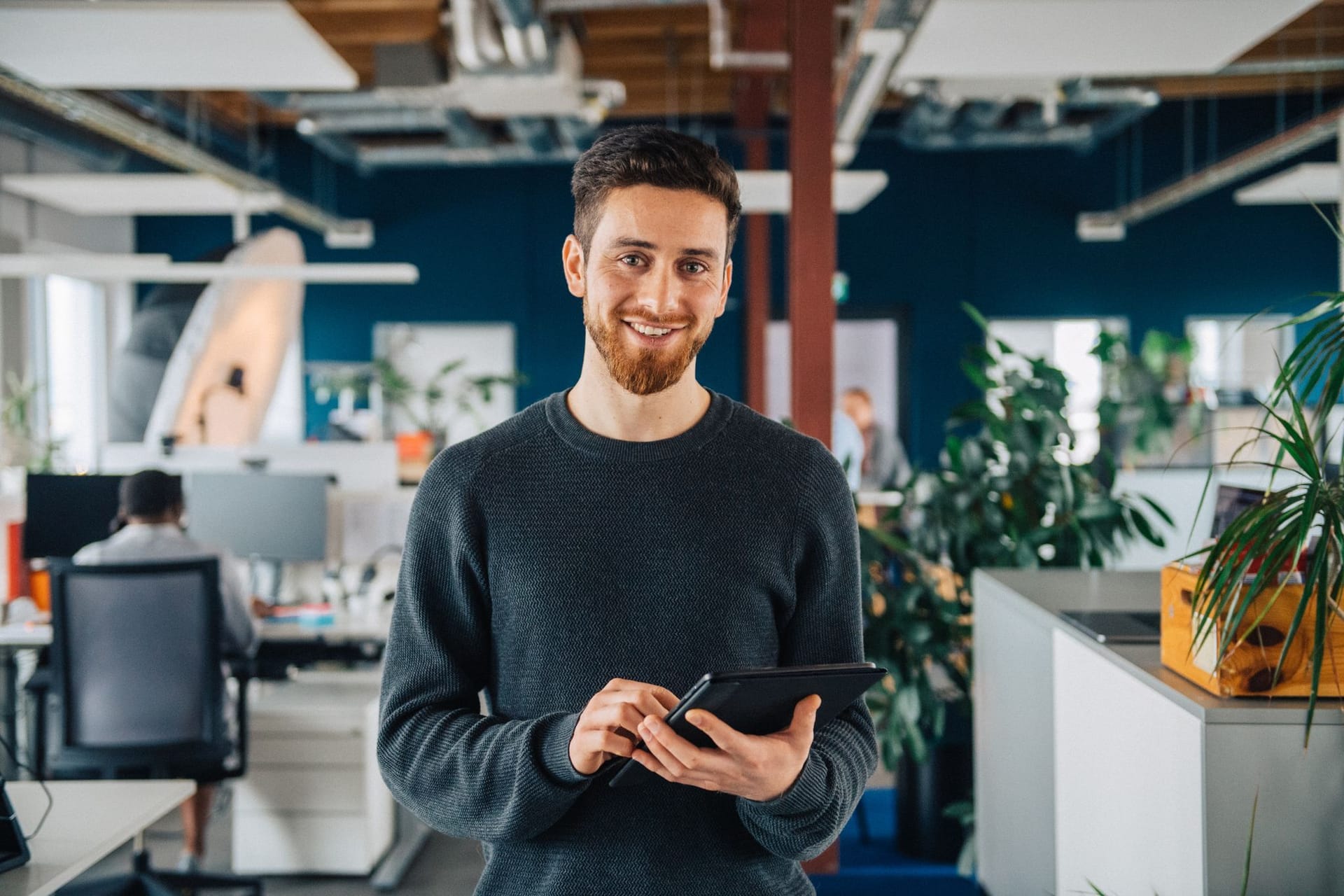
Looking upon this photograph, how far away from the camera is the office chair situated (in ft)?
10.6

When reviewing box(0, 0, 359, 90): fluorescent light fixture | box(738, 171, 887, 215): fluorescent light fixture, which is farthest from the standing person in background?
box(0, 0, 359, 90): fluorescent light fixture

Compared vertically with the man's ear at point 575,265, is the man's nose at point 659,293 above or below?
below

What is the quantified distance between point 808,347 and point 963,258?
6144mm

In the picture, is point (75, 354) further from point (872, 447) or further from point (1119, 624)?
point (1119, 624)

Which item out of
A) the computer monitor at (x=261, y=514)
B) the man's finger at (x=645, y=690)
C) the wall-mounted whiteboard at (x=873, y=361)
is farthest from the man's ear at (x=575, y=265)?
the wall-mounted whiteboard at (x=873, y=361)

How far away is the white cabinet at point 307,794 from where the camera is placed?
12.1 feet

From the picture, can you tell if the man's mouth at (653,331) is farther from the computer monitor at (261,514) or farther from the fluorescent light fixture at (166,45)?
→ the computer monitor at (261,514)

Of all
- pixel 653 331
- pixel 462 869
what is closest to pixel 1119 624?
pixel 653 331

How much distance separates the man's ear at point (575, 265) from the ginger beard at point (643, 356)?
4 centimetres

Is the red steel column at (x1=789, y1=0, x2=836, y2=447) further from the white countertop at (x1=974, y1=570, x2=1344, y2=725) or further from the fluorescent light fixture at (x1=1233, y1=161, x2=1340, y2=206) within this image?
the fluorescent light fixture at (x1=1233, y1=161, x2=1340, y2=206)

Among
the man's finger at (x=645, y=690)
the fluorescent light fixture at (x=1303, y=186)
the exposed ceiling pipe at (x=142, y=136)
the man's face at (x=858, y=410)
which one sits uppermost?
the exposed ceiling pipe at (x=142, y=136)

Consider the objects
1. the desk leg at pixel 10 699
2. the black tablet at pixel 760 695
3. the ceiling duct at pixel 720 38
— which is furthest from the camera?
the ceiling duct at pixel 720 38

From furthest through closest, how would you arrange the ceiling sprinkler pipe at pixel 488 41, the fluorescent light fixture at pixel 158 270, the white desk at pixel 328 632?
the ceiling sprinkler pipe at pixel 488 41 → the fluorescent light fixture at pixel 158 270 → the white desk at pixel 328 632

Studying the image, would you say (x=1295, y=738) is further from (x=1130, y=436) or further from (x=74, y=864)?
(x=1130, y=436)
